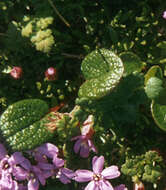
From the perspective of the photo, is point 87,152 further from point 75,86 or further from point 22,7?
point 22,7

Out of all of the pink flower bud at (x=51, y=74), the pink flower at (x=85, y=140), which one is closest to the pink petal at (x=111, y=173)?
the pink flower at (x=85, y=140)

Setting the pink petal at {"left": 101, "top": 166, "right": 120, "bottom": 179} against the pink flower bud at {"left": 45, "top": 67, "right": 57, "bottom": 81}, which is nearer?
the pink petal at {"left": 101, "top": 166, "right": 120, "bottom": 179}

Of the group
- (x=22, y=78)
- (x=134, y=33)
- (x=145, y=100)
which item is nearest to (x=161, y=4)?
(x=134, y=33)

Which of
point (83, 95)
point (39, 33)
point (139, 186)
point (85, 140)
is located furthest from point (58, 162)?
point (39, 33)

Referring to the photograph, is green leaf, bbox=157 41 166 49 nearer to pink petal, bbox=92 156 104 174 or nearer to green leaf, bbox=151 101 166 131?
green leaf, bbox=151 101 166 131

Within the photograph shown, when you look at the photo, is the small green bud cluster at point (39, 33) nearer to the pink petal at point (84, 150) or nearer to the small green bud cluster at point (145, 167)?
the pink petal at point (84, 150)

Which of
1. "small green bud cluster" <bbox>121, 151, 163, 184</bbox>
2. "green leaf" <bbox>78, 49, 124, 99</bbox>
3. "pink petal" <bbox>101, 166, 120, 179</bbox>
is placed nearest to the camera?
"green leaf" <bbox>78, 49, 124, 99</bbox>

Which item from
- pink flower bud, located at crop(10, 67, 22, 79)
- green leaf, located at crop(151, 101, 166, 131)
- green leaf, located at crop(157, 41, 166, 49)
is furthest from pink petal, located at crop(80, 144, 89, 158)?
green leaf, located at crop(157, 41, 166, 49)
